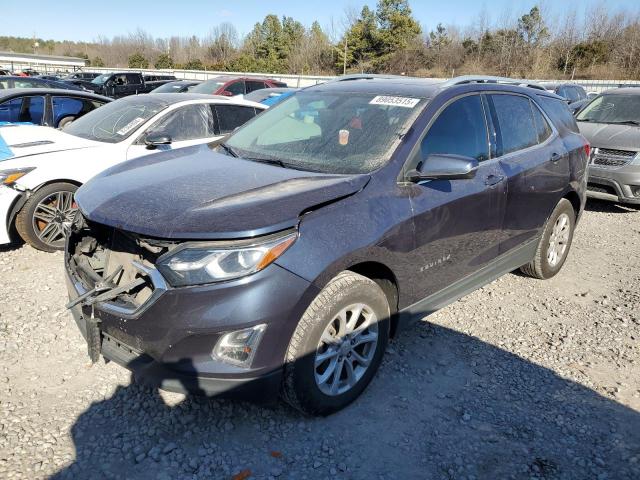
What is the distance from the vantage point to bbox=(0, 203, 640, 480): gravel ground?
2.59 meters

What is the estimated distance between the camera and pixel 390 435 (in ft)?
9.27

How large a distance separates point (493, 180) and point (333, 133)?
4.02ft

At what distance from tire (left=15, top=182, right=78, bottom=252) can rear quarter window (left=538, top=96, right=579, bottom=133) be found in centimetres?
460

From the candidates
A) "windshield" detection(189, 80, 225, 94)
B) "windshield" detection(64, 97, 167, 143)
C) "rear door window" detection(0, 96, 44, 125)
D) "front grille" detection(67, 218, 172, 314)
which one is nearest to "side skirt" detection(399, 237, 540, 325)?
"front grille" detection(67, 218, 172, 314)

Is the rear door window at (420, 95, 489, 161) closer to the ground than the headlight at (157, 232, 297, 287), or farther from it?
farther from it

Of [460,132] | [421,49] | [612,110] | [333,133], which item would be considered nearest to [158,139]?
[333,133]

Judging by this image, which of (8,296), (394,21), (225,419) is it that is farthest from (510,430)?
(394,21)

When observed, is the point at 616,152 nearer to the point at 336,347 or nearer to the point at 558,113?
the point at 558,113

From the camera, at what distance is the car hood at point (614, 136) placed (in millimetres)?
7629

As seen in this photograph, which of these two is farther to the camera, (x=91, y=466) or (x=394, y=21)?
(x=394, y=21)

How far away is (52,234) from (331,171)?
11.3 ft

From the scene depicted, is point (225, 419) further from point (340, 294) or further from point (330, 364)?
point (340, 294)

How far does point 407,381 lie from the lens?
3.32m

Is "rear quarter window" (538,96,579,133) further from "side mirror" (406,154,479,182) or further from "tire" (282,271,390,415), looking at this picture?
"tire" (282,271,390,415)
